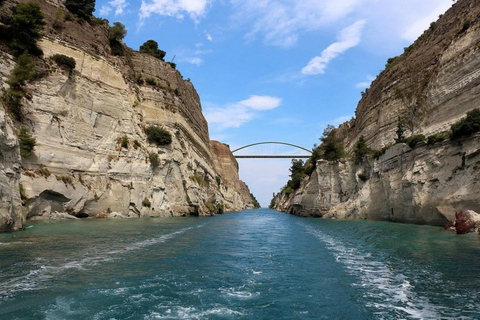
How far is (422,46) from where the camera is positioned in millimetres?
34625

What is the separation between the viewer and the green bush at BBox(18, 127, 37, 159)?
2145cm

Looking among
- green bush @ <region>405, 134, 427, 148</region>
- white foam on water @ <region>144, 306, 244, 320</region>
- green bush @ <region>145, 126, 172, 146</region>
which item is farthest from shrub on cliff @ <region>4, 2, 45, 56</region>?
green bush @ <region>405, 134, 427, 148</region>

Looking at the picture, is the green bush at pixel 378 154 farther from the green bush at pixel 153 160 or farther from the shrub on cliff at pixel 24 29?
the shrub on cliff at pixel 24 29

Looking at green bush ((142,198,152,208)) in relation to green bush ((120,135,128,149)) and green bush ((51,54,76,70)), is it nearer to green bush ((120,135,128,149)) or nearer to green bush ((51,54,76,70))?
green bush ((120,135,128,149))

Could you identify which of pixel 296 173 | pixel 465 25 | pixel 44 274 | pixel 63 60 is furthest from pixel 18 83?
pixel 296 173

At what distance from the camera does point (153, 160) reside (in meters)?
34.4

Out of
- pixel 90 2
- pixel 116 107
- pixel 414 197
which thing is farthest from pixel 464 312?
pixel 90 2

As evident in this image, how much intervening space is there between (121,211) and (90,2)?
2670 centimetres

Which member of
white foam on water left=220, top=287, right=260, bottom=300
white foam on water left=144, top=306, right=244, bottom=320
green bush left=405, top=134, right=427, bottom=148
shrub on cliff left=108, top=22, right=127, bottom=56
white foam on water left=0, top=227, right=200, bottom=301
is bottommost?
white foam on water left=144, top=306, right=244, bottom=320

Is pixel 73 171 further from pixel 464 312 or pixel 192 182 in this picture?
pixel 464 312

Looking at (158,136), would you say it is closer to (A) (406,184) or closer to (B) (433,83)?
(A) (406,184)

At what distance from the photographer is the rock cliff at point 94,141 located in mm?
21500

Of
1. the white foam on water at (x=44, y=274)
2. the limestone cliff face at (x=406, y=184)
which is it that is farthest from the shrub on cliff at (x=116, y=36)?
the white foam on water at (x=44, y=274)

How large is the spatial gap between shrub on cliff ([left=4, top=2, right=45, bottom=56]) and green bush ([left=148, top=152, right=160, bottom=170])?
43.7 feet
